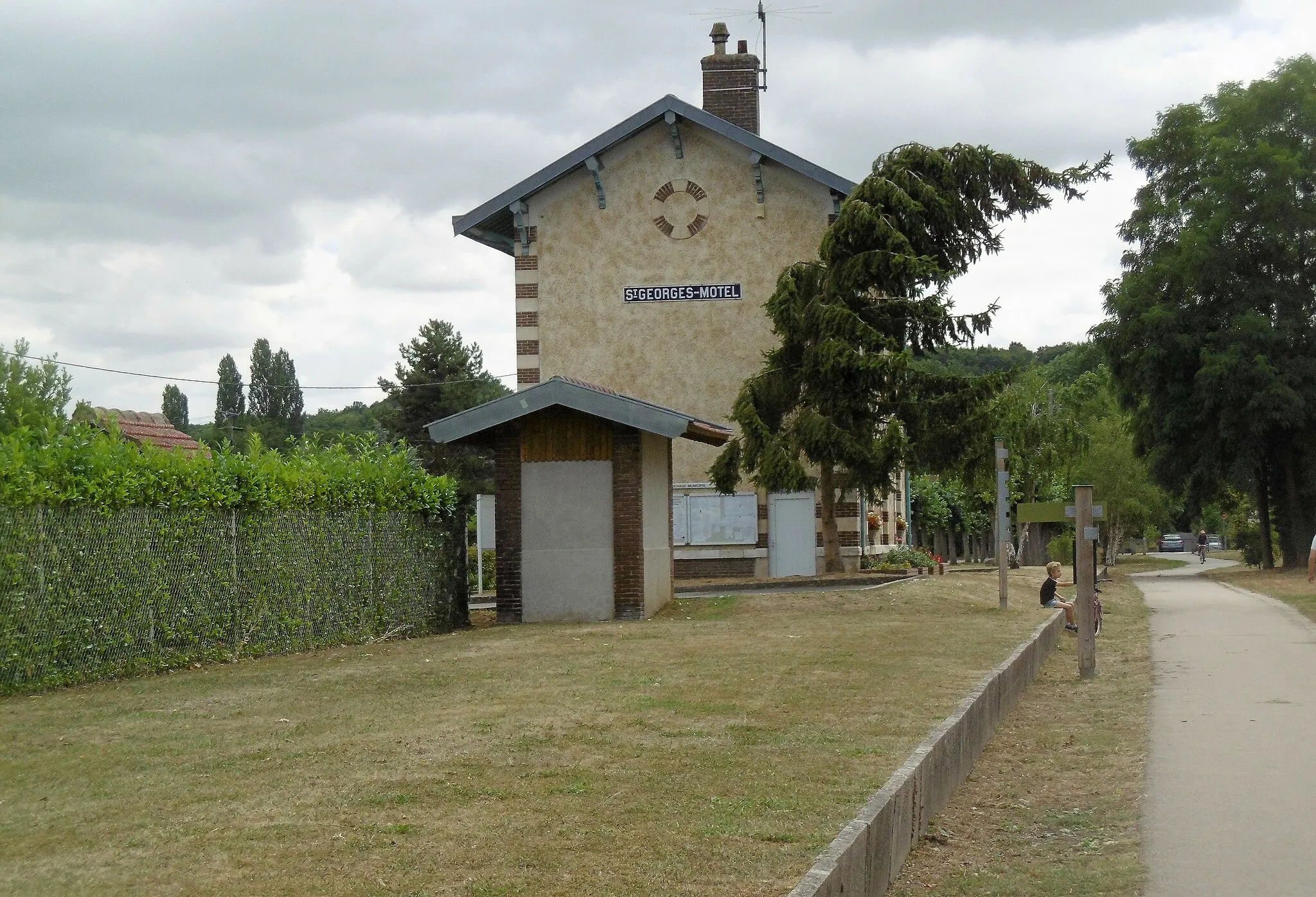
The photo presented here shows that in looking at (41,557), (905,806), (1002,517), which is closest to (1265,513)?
(1002,517)

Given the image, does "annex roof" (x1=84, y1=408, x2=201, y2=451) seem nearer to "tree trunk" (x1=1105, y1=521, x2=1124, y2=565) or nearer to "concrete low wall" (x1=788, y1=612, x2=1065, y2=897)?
"concrete low wall" (x1=788, y1=612, x2=1065, y2=897)

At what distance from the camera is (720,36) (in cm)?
3472

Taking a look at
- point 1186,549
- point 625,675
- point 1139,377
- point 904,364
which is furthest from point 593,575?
point 1186,549

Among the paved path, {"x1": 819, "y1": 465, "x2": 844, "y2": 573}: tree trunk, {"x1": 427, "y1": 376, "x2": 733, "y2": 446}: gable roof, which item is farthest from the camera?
{"x1": 819, "y1": 465, "x2": 844, "y2": 573}: tree trunk

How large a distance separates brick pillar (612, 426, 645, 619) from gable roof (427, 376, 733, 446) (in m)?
0.36

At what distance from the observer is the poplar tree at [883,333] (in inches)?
1061

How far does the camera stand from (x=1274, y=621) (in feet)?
71.4

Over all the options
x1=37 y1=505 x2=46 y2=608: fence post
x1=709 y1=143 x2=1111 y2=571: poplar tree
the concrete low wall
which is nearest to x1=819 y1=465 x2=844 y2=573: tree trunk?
x1=709 y1=143 x2=1111 y2=571: poplar tree

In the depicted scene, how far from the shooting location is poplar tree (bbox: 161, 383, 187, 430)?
328 ft

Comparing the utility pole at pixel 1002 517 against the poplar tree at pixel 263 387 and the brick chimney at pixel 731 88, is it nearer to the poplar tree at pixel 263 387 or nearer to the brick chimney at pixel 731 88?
the brick chimney at pixel 731 88

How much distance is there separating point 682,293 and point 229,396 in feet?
240

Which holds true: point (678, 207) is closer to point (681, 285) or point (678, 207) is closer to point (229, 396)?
point (681, 285)

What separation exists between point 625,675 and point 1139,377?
31.9 m

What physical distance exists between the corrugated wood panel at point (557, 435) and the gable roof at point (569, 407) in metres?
0.39
